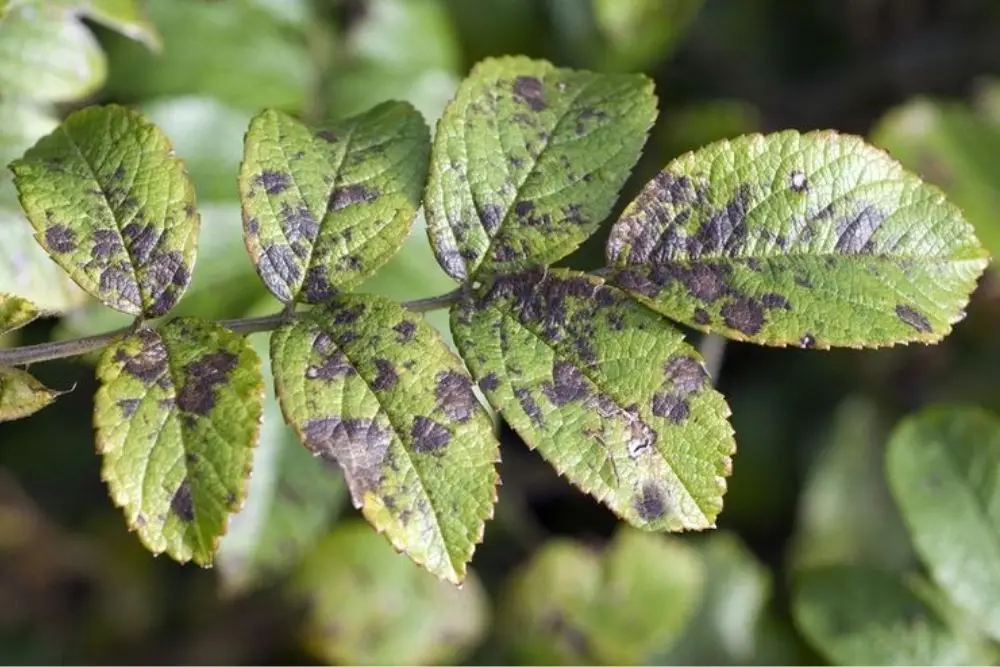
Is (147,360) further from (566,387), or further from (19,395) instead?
(566,387)

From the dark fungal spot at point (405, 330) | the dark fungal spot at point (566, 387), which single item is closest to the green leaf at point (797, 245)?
the dark fungal spot at point (566, 387)

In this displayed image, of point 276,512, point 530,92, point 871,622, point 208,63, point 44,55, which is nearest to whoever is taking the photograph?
point 530,92

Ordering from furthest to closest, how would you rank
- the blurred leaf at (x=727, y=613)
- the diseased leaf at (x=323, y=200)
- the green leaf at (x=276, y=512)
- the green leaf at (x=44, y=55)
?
the blurred leaf at (x=727, y=613) → the green leaf at (x=276, y=512) → the green leaf at (x=44, y=55) → the diseased leaf at (x=323, y=200)

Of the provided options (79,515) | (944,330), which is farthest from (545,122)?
(79,515)

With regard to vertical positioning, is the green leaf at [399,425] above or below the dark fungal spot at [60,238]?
below

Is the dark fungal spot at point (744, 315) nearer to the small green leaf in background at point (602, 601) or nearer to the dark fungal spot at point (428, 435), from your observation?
the dark fungal spot at point (428, 435)

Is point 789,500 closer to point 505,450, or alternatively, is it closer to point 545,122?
point 505,450

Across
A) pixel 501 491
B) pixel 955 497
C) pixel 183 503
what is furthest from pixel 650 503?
pixel 501 491
